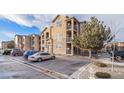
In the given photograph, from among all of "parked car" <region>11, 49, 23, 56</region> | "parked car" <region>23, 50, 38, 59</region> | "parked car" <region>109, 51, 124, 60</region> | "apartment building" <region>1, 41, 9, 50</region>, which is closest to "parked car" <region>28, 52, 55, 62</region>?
"parked car" <region>23, 50, 38, 59</region>

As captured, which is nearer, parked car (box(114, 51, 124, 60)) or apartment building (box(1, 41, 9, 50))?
parked car (box(114, 51, 124, 60))

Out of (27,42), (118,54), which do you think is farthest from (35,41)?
(118,54)

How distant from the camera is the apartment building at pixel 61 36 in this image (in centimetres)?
420

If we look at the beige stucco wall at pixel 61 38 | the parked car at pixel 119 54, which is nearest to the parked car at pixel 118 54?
the parked car at pixel 119 54

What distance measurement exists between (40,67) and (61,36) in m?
0.72

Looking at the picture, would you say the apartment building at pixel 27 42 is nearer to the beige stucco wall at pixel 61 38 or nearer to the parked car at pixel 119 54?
the beige stucco wall at pixel 61 38

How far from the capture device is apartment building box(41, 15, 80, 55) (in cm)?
420

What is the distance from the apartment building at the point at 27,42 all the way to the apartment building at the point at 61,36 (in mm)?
117

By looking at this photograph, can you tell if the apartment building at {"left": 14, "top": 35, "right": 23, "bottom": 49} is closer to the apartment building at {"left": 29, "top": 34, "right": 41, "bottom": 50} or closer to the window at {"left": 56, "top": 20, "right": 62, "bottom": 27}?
the apartment building at {"left": 29, "top": 34, "right": 41, "bottom": 50}

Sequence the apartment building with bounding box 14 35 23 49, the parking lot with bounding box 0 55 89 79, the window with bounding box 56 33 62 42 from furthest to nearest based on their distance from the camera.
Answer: the window with bounding box 56 33 62 42 < the apartment building with bounding box 14 35 23 49 < the parking lot with bounding box 0 55 89 79

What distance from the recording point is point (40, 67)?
13.7 feet

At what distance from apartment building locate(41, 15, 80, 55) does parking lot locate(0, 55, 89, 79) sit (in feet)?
0.57
